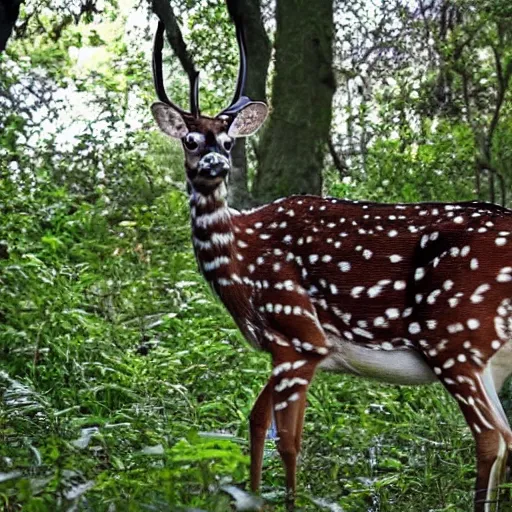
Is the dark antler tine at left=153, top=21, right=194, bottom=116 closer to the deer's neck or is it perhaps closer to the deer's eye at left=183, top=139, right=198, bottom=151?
the deer's eye at left=183, top=139, right=198, bottom=151

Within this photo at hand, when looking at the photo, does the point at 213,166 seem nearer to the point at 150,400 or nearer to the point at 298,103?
the point at 150,400

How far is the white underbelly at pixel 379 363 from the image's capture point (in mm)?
4055

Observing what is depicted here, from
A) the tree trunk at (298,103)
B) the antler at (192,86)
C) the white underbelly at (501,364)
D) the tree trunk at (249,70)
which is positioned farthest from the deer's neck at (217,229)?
the tree trunk at (298,103)

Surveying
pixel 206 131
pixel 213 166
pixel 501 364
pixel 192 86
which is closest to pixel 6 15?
pixel 192 86

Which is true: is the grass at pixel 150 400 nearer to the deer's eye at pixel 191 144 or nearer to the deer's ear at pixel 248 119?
the deer's eye at pixel 191 144

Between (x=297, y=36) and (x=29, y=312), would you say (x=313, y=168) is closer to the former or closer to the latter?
(x=297, y=36)

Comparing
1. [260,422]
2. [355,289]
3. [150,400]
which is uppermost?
[355,289]

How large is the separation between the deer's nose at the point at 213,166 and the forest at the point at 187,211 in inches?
37.2

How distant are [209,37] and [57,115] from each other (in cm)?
149

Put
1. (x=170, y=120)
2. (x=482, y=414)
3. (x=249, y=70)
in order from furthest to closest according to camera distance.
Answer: (x=249, y=70)
(x=170, y=120)
(x=482, y=414)

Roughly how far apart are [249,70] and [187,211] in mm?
1321

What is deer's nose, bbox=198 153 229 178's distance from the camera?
4.14 m

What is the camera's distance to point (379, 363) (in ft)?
13.5

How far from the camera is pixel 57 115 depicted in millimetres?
9547
